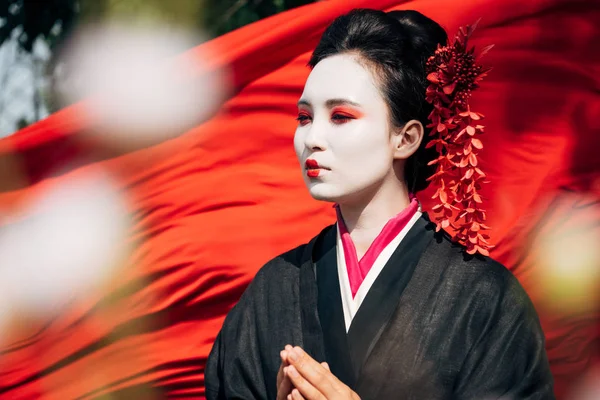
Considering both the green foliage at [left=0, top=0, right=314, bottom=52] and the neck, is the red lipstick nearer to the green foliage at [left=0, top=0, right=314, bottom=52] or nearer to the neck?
the neck

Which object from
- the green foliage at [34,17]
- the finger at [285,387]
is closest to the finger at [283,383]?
the finger at [285,387]

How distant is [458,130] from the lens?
70.4 inches

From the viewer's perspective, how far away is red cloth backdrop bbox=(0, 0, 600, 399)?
7.86 ft

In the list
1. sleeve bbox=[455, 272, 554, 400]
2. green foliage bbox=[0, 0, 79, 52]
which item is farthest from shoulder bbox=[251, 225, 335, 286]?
green foliage bbox=[0, 0, 79, 52]

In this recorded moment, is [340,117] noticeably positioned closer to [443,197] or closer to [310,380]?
[443,197]

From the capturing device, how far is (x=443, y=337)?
169cm

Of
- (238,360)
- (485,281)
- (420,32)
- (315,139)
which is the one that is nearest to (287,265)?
(238,360)

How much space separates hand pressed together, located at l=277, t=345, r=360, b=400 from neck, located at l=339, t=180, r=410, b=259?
0.98 ft

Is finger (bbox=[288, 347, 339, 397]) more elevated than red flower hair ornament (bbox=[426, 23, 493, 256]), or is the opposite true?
red flower hair ornament (bbox=[426, 23, 493, 256])

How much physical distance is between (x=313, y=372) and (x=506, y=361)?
1.28ft

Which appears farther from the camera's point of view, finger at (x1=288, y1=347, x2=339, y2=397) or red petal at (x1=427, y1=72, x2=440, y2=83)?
red petal at (x1=427, y1=72, x2=440, y2=83)

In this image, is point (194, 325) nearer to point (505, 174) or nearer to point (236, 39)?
point (236, 39)

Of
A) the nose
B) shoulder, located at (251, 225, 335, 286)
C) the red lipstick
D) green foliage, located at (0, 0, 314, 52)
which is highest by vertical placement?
green foliage, located at (0, 0, 314, 52)

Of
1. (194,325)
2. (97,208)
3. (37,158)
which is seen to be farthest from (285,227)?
(37,158)
